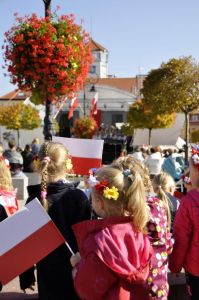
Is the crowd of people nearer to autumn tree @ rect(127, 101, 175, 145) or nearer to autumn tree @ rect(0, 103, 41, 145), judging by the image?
autumn tree @ rect(127, 101, 175, 145)

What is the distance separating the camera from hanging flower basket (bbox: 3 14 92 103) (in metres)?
7.09

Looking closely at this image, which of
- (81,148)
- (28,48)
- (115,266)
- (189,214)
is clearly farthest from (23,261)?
(28,48)

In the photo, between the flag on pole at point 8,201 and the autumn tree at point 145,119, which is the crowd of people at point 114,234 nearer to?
the flag on pole at point 8,201

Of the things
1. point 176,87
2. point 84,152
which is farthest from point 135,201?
point 176,87

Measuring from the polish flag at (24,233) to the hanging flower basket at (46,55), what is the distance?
478cm

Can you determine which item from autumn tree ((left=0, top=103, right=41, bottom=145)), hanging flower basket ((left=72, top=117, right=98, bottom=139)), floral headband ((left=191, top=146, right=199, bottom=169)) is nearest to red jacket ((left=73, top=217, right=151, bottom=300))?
floral headband ((left=191, top=146, right=199, bottom=169))

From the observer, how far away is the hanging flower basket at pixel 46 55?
23.3 feet

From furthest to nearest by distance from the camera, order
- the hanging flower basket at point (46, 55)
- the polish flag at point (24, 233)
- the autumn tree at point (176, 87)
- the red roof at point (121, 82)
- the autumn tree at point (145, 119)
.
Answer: the red roof at point (121, 82) < the autumn tree at point (145, 119) < the autumn tree at point (176, 87) < the hanging flower basket at point (46, 55) < the polish flag at point (24, 233)

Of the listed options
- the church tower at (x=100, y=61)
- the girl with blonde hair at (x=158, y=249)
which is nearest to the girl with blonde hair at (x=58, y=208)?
the girl with blonde hair at (x=158, y=249)

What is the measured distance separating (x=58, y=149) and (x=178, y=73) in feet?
61.5

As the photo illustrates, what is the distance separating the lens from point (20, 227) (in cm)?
255

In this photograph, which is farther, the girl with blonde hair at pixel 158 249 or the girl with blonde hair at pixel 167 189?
the girl with blonde hair at pixel 167 189

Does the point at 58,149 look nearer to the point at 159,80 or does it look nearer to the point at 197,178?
the point at 197,178

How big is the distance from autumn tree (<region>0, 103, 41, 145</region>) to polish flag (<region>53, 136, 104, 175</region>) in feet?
130
